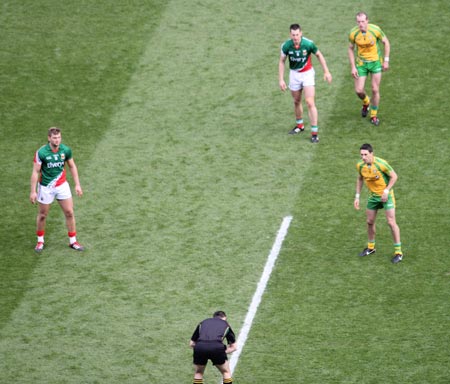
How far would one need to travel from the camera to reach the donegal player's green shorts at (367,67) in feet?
73.4

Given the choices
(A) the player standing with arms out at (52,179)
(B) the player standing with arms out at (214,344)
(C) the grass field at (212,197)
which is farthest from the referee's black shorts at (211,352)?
(A) the player standing with arms out at (52,179)

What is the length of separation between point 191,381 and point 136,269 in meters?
3.29

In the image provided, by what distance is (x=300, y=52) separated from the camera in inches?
856

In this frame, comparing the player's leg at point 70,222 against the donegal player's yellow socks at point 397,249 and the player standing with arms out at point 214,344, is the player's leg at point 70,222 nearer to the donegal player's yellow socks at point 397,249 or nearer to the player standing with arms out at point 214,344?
the player standing with arms out at point 214,344

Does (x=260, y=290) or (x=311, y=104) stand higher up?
(x=311, y=104)

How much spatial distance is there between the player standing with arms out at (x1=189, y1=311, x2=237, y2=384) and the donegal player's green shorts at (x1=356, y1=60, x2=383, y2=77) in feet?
28.2

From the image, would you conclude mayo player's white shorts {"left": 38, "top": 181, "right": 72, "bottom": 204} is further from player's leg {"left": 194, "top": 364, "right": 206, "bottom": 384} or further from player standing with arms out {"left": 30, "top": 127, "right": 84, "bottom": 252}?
player's leg {"left": 194, "top": 364, "right": 206, "bottom": 384}

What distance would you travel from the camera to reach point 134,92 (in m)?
24.4

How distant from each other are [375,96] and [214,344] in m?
8.85

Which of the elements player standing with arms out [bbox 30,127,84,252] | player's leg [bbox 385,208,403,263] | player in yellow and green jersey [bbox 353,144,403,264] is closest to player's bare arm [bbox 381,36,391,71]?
player in yellow and green jersey [bbox 353,144,403,264]

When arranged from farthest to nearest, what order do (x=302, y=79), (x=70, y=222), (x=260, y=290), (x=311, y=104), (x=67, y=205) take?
(x=302, y=79)
(x=311, y=104)
(x=70, y=222)
(x=67, y=205)
(x=260, y=290)

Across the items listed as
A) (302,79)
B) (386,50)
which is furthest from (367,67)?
(302,79)

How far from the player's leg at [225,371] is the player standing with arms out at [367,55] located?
27.8 feet

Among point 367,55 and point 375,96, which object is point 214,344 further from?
point 367,55
